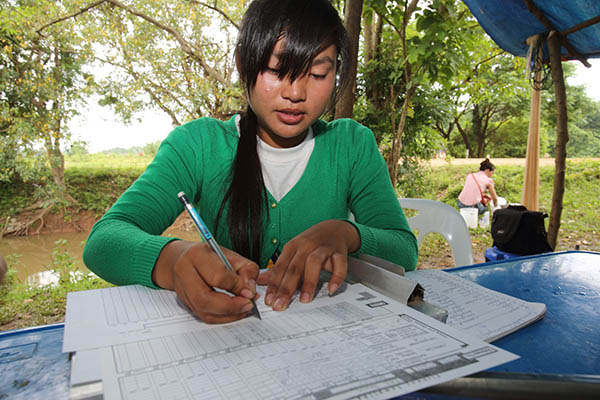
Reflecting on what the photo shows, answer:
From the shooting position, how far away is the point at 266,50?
3.09 feet

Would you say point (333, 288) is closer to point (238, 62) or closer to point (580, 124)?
point (238, 62)

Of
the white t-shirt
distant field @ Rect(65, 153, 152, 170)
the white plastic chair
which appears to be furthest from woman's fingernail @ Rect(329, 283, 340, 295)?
distant field @ Rect(65, 153, 152, 170)

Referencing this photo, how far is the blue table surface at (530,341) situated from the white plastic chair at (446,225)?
22.0 inches

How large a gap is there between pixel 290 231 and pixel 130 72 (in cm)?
539

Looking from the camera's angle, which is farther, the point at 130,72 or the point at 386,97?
the point at 130,72

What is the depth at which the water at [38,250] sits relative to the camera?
5.54 m

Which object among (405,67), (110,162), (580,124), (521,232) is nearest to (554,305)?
(521,232)

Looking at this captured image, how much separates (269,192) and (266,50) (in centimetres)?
42

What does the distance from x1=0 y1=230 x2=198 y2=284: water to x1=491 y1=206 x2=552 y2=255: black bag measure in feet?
17.0

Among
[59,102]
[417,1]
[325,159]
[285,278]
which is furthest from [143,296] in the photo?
[59,102]

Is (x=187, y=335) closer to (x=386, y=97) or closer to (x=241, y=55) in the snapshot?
(x=241, y=55)

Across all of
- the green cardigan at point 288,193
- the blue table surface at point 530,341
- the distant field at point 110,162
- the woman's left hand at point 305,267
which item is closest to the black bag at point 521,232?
the blue table surface at point 530,341

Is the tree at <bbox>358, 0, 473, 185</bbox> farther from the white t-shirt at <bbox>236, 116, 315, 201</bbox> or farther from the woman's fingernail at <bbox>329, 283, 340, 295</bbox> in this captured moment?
the woman's fingernail at <bbox>329, 283, 340, 295</bbox>

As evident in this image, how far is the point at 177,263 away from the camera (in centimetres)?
65
